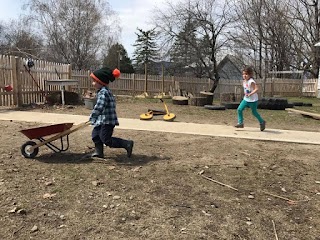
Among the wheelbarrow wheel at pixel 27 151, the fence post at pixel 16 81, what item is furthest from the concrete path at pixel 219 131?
the fence post at pixel 16 81

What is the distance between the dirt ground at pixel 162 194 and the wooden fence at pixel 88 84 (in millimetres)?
7692

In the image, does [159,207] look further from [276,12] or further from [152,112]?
[276,12]

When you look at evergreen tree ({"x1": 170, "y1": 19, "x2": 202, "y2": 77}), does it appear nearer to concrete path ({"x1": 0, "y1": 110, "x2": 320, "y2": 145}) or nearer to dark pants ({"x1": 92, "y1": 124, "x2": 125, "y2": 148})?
concrete path ({"x1": 0, "y1": 110, "x2": 320, "y2": 145})

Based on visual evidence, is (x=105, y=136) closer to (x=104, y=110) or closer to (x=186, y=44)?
(x=104, y=110)

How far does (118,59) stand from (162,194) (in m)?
43.5

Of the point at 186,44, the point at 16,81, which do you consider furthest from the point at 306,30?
the point at 16,81

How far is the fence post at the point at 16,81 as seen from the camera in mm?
13531

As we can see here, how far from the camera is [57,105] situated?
1459 centimetres

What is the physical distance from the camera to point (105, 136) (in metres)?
5.39

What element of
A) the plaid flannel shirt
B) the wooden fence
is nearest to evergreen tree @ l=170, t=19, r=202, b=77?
the wooden fence

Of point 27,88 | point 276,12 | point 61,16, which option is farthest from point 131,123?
point 276,12

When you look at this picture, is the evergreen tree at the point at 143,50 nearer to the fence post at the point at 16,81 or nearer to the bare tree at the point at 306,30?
the bare tree at the point at 306,30

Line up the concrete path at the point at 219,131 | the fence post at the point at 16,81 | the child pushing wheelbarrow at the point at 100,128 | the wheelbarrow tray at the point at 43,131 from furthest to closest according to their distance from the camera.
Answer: the fence post at the point at 16,81 < the concrete path at the point at 219,131 < the child pushing wheelbarrow at the point at 100,128 < the wheelbarrow tray at the point at 43,131

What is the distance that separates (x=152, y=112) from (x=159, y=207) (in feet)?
24.0
